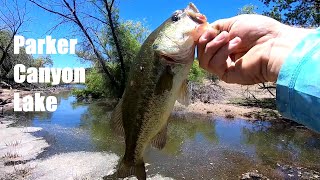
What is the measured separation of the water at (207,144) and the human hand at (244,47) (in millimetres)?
7927

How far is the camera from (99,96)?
1331 inches

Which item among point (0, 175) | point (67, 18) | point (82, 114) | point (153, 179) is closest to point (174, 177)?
point (153, 179)

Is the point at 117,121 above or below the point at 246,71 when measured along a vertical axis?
below

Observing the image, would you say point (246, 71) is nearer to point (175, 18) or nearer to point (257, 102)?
point (175, 18)

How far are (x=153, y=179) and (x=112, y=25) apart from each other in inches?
680

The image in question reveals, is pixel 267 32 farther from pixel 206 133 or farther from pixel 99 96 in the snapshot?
pixel 99 96

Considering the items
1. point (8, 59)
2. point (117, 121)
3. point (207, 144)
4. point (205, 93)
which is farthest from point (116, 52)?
point (117, 121)

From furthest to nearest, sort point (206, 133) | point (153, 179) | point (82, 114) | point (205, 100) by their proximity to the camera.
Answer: point (205, 100) < point (82, 114) < point (206, 133) < point (153, 179)

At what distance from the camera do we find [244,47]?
2.52m

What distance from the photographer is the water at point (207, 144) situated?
11039 millimetres

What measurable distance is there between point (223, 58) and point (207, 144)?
1237cm

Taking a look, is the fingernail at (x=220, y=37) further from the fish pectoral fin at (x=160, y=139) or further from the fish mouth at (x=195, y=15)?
the fish pectoral fin at (x=160, y=139)

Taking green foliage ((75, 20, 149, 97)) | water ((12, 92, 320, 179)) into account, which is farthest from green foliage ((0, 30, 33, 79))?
water ((12, 92, 320, 179))

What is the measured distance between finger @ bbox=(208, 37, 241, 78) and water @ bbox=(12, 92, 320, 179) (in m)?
7.88
